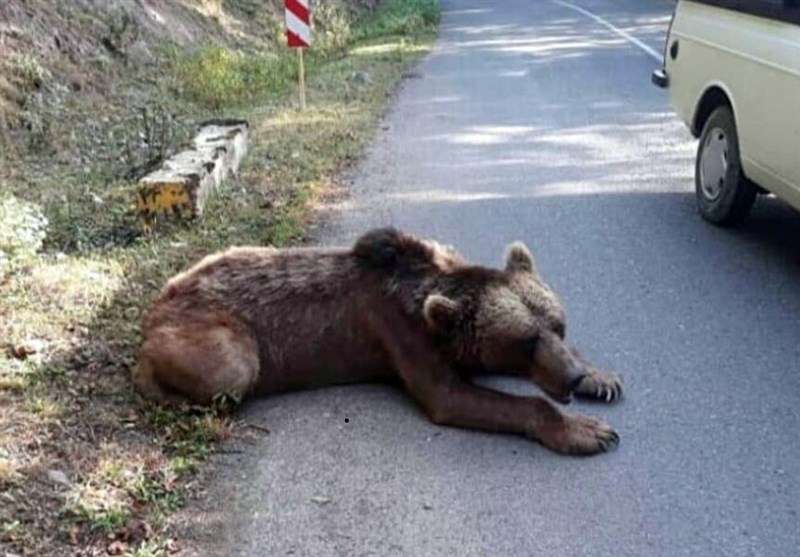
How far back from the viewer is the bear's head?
4.39 metres

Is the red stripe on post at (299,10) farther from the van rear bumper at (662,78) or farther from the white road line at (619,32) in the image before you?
the white road line at (619,32)

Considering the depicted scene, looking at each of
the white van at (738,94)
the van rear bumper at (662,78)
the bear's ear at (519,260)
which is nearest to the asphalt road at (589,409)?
the white van at (738,94)

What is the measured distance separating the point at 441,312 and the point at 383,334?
40 cm

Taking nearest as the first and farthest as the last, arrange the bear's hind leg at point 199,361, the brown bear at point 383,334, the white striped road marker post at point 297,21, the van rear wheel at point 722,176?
the brown bear at point 383,334
the bear's hind leg at point 199,361
the van rear wheel at point 722,176
the white striped road marker post at point 297,21

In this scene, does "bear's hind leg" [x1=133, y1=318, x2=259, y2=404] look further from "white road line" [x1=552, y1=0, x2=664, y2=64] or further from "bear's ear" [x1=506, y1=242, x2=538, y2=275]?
"white road line" [x1=552, y1=0, x2=664, y2=64]

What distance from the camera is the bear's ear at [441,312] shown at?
14.6 feet

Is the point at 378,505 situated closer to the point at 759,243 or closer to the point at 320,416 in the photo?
the point at 320,416

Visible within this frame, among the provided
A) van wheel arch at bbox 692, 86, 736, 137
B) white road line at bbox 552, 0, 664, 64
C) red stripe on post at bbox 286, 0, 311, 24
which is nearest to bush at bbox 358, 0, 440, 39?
white road line at bbox 552, 0, 664, 64

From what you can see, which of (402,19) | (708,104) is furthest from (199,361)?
(402,19)

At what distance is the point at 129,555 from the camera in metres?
3.62

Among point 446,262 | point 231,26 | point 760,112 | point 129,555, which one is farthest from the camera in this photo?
point 231,26

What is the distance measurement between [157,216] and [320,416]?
9.30 ft

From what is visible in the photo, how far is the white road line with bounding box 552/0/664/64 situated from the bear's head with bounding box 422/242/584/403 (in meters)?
11.0

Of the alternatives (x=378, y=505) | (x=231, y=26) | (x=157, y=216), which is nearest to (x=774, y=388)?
(x=378, y=505)
